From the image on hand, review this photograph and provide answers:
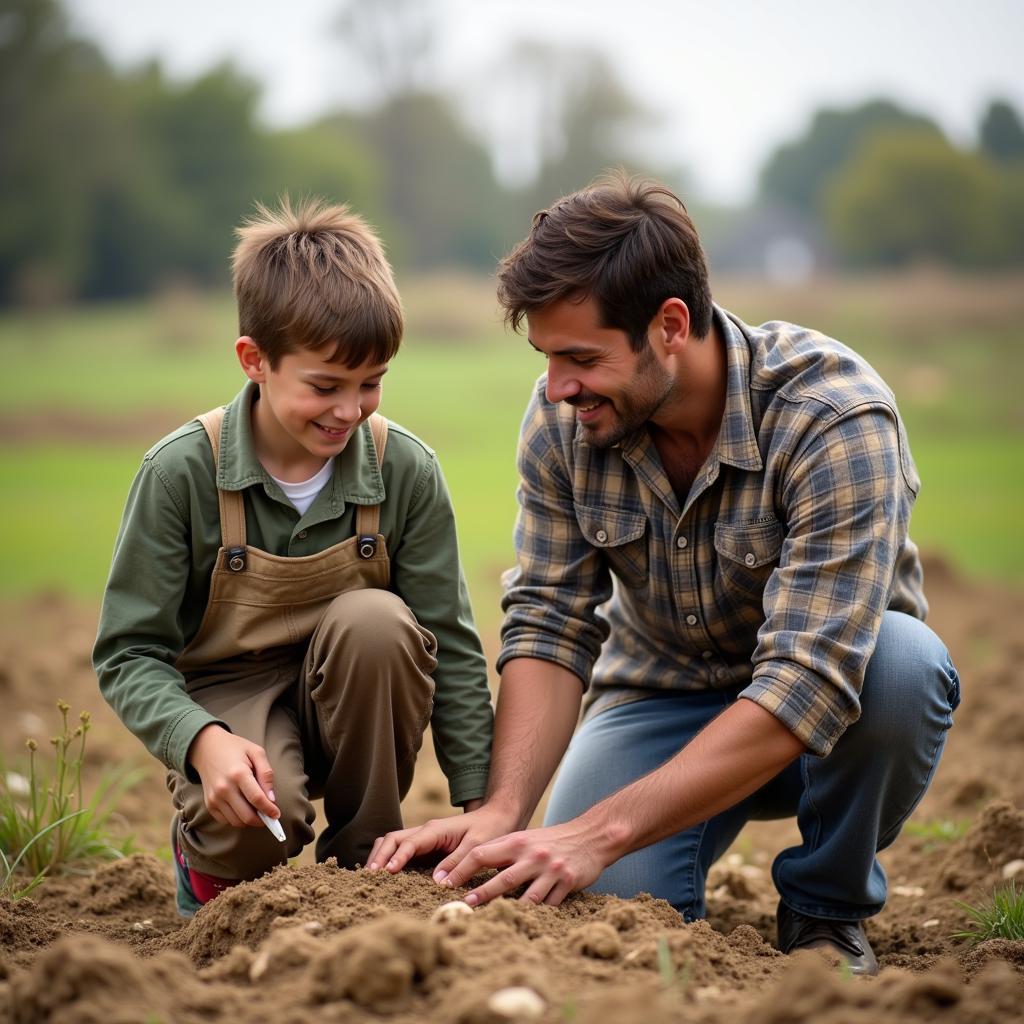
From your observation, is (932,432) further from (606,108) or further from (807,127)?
(606,108)

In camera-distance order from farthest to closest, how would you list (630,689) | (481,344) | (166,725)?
(481,344)
(630,689)
(166,725)

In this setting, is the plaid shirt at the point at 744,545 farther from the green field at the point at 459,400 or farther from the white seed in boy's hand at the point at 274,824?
the green field at the point at 459,400

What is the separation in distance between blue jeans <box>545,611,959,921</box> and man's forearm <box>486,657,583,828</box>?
0.81 feet

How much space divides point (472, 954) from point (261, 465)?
1.24 m

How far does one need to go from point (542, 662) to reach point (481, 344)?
17708mm

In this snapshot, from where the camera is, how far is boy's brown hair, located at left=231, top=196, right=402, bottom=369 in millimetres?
2689

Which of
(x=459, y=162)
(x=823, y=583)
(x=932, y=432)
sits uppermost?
(x=459, y=162)

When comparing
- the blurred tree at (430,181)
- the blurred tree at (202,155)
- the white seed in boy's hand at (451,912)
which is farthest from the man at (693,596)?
the blurred tree at (430,181)

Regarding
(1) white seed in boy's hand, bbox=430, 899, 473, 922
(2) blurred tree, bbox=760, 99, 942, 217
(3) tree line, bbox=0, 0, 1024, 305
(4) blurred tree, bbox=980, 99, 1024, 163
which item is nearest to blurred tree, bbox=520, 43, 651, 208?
(3) tree line, bbox=0, 0, 1024, 305

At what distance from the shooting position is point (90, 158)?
78.0 ft

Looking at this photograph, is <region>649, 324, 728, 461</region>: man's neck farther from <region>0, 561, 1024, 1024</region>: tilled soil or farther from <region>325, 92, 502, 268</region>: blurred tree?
<region>325, 92, 502, 268</region>: blurred tree

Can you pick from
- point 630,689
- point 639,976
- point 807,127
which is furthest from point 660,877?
point 807,127

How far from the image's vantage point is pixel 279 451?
2852 mm

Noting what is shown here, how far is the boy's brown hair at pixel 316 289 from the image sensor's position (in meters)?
2.69
